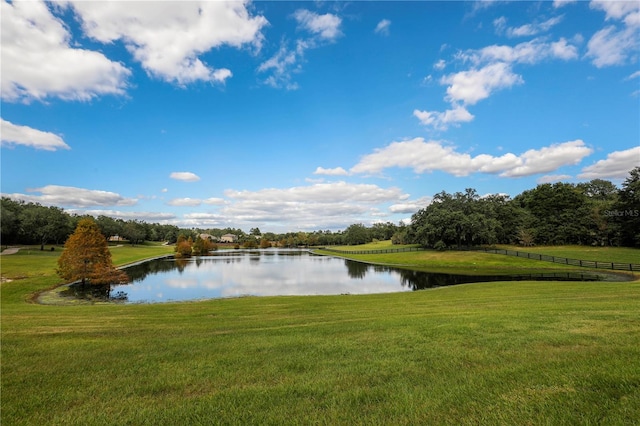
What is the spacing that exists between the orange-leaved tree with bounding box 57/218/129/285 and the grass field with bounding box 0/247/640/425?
27499mm

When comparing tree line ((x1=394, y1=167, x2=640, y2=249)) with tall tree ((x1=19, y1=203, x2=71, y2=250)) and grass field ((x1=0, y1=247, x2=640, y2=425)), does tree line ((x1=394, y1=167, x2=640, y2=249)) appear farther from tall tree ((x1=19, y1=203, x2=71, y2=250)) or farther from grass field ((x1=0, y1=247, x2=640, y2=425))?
tall tree ((x1=19, y1=203, x2=71, y2=250))

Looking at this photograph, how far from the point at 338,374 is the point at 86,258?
3661 centimetres

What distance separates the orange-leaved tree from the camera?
103ft

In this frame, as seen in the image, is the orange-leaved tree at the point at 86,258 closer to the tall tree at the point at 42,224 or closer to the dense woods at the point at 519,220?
the dense woods at the point at 519,220

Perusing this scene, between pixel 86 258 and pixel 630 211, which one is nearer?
pixel 86 258

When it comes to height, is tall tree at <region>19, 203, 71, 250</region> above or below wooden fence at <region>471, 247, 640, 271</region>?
above

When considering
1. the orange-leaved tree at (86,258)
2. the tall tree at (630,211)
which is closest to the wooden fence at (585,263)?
the tall tree at (630,211)

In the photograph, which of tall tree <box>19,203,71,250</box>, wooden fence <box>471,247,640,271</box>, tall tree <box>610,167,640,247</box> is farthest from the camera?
tall tree <box>19,203,71,250</box>

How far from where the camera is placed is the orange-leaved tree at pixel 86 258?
31422 mm

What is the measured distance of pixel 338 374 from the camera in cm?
516

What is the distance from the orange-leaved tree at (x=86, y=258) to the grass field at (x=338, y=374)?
27.5 meters

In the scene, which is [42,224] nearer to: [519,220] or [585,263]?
[585,263]

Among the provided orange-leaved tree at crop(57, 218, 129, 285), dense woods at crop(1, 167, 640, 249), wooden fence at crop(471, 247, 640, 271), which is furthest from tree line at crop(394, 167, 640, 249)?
orange-leaved tree at crop(57, 218, 129, 285)

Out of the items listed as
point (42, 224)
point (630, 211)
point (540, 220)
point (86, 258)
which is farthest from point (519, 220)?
point (42, 224)
